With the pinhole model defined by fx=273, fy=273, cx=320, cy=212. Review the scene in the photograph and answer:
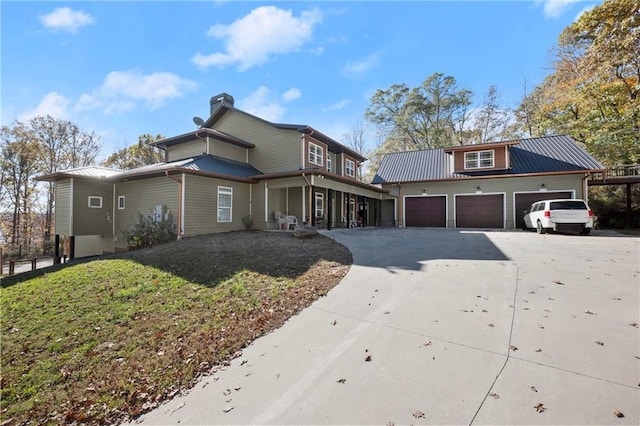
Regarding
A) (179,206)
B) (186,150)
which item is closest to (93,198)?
(186,150)

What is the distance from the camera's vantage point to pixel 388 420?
216 cm

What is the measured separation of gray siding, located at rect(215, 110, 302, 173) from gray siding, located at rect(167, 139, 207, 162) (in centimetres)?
250

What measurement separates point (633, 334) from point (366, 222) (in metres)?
16.6

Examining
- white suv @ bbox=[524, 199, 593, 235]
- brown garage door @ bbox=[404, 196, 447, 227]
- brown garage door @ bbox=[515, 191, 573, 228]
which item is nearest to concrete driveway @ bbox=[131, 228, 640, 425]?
white suv @ bbox=[524, 199, 593, 235]

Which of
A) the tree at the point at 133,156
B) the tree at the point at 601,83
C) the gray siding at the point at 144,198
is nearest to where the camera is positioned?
the gray siding at the point at 144,198

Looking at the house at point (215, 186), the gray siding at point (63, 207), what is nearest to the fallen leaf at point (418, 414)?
the house at point (215, 186)

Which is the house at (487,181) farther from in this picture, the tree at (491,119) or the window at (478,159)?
the tree at (491,119)

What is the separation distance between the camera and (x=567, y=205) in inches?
445

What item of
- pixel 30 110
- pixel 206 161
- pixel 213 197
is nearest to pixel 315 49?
pixel 206 161

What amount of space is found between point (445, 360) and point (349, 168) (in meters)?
18.1

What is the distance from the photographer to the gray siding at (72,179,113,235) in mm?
13086

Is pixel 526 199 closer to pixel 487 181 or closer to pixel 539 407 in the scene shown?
pixel 487 181

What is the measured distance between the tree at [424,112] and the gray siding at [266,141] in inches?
718

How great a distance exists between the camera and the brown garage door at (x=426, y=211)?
17719 mm
